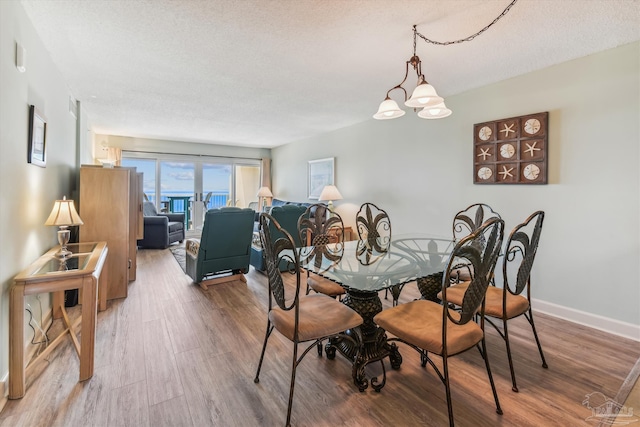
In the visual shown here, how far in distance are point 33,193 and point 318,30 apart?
96.2 inches

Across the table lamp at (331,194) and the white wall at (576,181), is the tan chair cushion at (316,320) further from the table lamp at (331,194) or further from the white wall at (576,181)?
the table lamp at (331,194)

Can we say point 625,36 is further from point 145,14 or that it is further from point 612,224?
point 145,14

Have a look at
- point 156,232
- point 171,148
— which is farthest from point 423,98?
point 171,148

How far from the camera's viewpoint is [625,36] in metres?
2.28

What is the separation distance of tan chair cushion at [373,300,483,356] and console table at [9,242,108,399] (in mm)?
1817

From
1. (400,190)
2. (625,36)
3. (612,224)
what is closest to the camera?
(625,36)

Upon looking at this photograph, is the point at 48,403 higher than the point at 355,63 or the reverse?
the reverse

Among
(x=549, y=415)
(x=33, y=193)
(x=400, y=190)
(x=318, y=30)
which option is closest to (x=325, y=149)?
(x=400, y=190)

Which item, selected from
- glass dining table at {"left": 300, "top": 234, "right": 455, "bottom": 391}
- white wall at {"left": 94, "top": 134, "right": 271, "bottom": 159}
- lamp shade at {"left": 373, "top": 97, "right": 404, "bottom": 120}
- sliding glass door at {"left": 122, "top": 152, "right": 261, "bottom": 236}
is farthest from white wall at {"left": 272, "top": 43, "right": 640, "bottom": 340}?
sliding glass door at {"left": 122, "top": 152, "right": 261, "bottom": 236}

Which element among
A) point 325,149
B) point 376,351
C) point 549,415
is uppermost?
point 325,149

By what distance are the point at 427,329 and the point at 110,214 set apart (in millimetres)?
3246

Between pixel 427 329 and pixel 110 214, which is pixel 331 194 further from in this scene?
pixel 427 329

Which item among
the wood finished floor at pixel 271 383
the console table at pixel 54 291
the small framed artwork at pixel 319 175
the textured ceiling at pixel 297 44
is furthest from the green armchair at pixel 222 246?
the small framed artwork at pixel 319 175

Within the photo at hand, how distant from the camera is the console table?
65.4 inches
